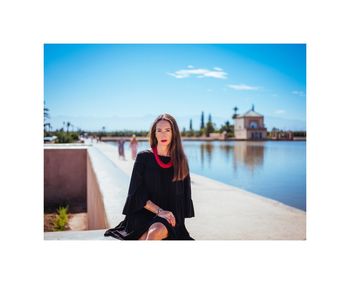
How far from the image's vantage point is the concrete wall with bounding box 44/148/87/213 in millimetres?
8695

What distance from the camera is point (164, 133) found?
3865 millimetres

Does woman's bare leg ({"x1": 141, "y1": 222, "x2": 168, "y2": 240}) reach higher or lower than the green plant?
higher

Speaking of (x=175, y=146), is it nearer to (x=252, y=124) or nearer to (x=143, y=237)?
(x=143, y=237)

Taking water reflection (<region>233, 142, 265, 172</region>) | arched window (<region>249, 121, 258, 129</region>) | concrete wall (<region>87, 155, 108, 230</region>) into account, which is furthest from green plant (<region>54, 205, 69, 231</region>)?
arched window (<region>249, 121, 258, 129</region>)

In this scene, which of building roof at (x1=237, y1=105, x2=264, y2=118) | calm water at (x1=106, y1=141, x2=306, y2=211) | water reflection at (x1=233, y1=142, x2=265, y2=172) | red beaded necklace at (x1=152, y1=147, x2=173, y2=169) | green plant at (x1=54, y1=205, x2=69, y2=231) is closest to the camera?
red beaded necklace at (x1=152, y1=147, x2=173, y2=169)

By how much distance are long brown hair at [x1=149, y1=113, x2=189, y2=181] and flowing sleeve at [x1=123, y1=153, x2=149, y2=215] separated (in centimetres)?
25

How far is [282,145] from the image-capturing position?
5496 millimetres

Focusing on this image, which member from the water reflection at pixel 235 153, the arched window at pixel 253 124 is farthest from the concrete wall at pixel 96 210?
the arched window at pixel 253 124

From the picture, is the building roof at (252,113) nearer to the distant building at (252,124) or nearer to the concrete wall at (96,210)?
the distant building at (252,124)

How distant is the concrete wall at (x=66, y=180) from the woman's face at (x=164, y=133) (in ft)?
15.8

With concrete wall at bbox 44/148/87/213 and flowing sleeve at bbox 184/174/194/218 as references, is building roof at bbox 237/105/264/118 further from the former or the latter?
concrete wall at bbox 44/148/87/213

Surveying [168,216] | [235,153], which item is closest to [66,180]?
[235,153]

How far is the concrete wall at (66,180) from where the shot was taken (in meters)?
8.70
